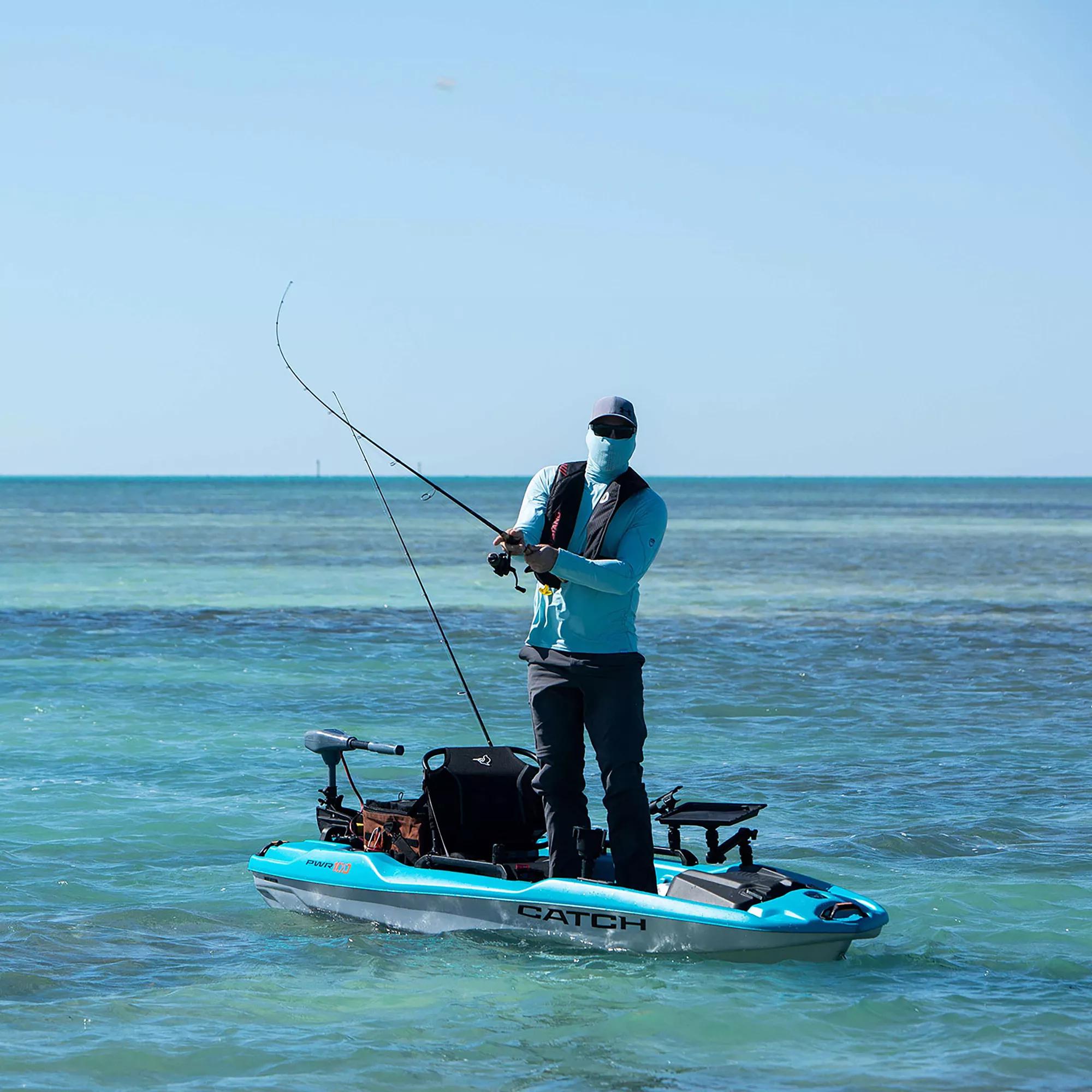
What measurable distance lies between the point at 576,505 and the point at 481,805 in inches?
59.8

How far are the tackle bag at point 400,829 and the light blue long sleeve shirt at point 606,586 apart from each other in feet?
4.10

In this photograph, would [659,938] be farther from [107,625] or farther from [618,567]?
[107,625]

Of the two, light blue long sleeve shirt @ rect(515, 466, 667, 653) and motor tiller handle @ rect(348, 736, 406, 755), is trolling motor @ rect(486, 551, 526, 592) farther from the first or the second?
motor tiller handle @ rect(348, 736, 406, 755)

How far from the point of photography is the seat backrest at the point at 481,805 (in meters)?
6.55

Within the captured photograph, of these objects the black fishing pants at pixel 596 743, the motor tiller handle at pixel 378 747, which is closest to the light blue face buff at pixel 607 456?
the black fishing pants at pixel 596 743

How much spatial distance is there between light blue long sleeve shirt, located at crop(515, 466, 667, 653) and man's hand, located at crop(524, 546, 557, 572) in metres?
0.17

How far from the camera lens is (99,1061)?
5.14 meters

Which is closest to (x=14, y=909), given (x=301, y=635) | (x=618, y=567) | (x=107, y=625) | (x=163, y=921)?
(x=163, y=921)

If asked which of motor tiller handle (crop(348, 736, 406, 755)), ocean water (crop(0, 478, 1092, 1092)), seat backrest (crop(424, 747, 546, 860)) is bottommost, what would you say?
ocean water (crop(0, 478, 1092, 1092))

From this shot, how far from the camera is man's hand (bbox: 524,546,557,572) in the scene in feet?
17.7

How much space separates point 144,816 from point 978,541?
150 ft

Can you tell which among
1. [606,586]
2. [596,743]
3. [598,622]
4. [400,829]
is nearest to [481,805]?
[400,829]

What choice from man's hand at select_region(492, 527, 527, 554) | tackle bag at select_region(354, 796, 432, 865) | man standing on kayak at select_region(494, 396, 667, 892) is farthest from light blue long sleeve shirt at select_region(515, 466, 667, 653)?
tackle bag at select_region(354, 796, 432, 865)

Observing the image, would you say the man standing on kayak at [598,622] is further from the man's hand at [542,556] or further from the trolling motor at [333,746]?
the trolling motor at [333,746]
